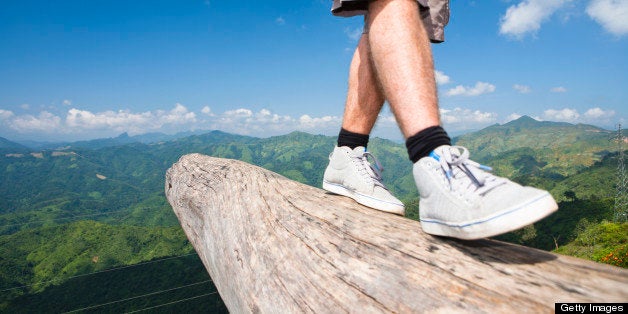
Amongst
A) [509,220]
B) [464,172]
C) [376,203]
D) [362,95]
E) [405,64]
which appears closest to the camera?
[509,220]

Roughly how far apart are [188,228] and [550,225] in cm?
9486

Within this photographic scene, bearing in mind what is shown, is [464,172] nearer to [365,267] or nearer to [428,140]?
[428,140]

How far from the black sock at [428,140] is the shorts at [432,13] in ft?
2.85

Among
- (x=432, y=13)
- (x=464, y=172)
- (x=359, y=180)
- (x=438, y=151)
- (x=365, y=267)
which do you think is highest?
(x=432, y=13)

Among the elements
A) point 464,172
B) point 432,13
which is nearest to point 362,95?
point 432,13

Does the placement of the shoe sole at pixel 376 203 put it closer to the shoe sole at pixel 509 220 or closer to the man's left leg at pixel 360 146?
the man's left leg at pixel 360 146

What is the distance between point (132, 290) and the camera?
97.6 metres

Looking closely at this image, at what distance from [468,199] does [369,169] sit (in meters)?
0.95

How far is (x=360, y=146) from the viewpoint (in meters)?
2.56

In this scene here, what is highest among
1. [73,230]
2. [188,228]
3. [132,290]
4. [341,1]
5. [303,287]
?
[341,1]

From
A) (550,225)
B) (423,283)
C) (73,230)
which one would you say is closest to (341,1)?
(423,283)

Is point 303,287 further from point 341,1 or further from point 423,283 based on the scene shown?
point 341,1

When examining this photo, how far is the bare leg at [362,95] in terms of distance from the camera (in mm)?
2354

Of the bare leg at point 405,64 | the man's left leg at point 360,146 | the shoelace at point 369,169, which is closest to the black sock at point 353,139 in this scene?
the man's left leg at point 360,146
